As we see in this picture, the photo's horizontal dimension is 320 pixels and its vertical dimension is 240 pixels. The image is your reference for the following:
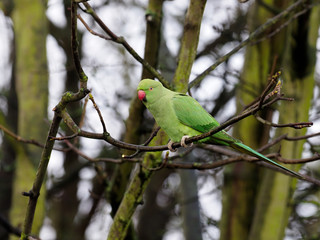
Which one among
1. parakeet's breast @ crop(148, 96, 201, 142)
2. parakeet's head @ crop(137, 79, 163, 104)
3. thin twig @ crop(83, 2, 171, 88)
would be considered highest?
thin twig @ crop(83, 2, 171, 88)

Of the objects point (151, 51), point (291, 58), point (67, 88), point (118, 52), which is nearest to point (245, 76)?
point (291, 58)

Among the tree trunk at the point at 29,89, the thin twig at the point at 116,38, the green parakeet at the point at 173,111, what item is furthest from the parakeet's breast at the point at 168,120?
the tree trunk at the point at 29,89

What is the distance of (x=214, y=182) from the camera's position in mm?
7301

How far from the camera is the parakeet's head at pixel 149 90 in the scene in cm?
337

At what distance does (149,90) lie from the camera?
337 cm

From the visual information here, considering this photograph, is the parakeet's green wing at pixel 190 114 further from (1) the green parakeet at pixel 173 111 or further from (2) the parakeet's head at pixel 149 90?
(2) the parakeet's head at pixel 149 90

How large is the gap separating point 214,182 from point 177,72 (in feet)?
13.3

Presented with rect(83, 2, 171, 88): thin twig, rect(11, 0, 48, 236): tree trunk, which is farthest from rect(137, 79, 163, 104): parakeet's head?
rect(11, 0, 48, 236): tree trunk

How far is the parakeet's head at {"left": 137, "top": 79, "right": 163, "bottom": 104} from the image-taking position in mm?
3365

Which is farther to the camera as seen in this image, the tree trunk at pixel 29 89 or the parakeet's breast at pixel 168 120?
the tree trunk at pixel 29 89

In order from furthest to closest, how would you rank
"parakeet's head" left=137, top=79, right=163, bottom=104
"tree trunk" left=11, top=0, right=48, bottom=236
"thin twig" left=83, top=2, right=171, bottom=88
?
"tree trunk" left=11, top=0, right=48, bottom=236
"parakeet's head" left=137, top=79, right=163, bottom=104
"thin twig" left=83, top=2, right=171, bottom=88

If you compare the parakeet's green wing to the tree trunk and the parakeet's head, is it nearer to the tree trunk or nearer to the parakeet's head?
the parakeet's head

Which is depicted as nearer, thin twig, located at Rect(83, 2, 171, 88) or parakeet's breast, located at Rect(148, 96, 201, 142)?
thin twig, located at Rect(83, 2, 171, 88)

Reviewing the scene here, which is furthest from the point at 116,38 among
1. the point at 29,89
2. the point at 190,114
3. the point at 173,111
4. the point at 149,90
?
the point at 29,89
